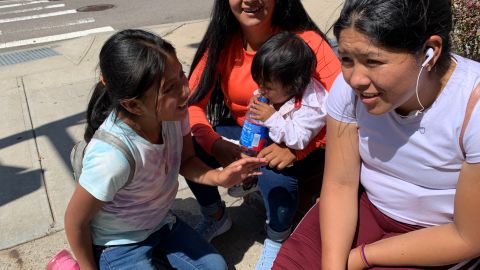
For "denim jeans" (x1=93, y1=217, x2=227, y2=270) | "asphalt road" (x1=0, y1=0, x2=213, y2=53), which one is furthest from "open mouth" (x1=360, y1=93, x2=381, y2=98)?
"asphalt road" (x1=0, y1=0, x2=213, y2=53)

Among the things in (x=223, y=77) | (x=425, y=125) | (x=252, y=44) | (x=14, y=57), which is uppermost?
(x=425, y=125)

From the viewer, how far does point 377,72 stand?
4.51 ft

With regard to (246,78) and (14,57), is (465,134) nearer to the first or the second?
(246,78)

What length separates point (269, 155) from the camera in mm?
2236

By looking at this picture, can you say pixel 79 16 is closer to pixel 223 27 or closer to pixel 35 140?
pixel 35 140

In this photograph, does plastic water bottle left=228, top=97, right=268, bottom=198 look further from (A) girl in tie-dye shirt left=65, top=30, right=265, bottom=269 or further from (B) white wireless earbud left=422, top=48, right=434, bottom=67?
(B) white wireless earbud left=422, top=48, right=434, bottom=67

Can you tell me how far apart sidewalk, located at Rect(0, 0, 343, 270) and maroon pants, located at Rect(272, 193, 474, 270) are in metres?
0.60

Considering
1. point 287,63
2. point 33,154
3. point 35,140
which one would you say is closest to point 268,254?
point 287,63

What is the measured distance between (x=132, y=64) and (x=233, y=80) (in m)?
0.88

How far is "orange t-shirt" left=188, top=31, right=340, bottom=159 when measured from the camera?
2358 mm

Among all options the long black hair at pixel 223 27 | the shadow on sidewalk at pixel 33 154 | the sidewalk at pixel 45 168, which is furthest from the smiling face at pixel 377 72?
the shadow on sidewalk at pixel 33 154

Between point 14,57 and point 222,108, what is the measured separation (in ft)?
14.6

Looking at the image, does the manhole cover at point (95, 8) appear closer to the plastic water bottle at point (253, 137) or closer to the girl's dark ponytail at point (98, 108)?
the plastic water bottle at point (253, 137)

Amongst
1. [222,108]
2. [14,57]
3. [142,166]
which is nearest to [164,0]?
[14,57]
